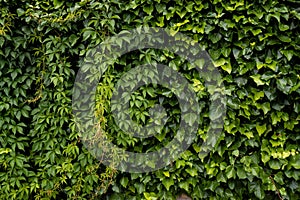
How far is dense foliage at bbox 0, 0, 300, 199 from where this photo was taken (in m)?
2.38

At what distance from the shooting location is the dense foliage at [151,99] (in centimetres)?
238

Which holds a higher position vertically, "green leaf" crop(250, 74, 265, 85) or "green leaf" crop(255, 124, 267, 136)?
"green leaf" crop(250, 74, 265, 85)

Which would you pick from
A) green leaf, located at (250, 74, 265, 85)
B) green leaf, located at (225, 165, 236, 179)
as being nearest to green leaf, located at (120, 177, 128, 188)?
green leaf, located at (225, 165, 236, 179)

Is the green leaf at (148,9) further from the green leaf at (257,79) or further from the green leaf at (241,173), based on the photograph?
the green leaf at (241,173)

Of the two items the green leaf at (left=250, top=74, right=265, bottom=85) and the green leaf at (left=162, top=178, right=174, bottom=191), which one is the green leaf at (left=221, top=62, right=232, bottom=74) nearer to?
the green leaf at (left=250, top=74, right=265, bottom=85)

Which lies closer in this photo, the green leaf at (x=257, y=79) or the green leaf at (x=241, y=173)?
the green leaf at (x=257, y=79)

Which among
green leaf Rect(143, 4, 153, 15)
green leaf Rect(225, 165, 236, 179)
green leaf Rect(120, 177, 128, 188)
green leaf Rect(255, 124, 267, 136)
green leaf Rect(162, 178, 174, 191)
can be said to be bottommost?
green leaf Rect(120, 177, 128, 188)

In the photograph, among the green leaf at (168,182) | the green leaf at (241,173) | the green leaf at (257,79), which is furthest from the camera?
the green leaf at (168,182)

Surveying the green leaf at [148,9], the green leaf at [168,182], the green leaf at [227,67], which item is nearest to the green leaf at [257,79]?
the green leaf at [227,67]

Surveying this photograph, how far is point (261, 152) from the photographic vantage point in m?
2.48

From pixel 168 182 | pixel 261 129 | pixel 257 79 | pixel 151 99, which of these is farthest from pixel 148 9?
pixel 168 182

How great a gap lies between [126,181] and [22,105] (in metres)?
1.08

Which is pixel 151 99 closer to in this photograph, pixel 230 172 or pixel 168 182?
pixel 168 182

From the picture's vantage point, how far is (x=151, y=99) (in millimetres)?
2607
